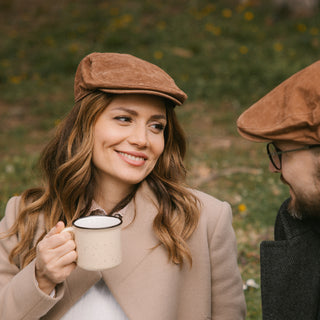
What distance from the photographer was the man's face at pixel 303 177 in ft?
6.64

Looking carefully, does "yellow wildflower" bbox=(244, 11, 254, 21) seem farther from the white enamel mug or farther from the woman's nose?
the white enamel mug

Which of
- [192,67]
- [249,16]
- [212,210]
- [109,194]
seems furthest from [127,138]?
[249,16]

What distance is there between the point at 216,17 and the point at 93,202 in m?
9.25

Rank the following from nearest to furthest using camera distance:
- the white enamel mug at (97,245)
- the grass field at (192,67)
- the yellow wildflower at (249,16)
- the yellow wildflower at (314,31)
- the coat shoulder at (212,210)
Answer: the white enamel mug at (97,245)
the coat shoulder at (212,210)
the grass field at (192,67)
the yellow wildflower at (314,31)
the yellow wildflower at (249,16)

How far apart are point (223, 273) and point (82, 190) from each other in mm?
829

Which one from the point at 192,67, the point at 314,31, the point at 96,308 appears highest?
the point at 314,31

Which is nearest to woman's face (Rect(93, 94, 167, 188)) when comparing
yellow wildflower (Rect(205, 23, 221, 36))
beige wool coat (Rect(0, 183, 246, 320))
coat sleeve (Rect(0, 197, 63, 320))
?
beige wool coat (Rect(0, 183, 246, 320))

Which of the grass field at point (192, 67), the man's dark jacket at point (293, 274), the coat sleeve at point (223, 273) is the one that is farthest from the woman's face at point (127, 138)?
the grass field at point (192, 67)

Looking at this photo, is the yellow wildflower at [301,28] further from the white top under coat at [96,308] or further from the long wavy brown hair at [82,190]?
the white top under coat at [96,308]

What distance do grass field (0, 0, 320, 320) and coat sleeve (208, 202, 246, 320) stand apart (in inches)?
33.3

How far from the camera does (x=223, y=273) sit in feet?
8.60

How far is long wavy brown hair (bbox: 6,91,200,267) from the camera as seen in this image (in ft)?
8.27

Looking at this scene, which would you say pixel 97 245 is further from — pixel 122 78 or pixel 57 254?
pixel 122 78

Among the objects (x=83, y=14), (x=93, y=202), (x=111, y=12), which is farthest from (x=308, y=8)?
(x=93, y=202)
